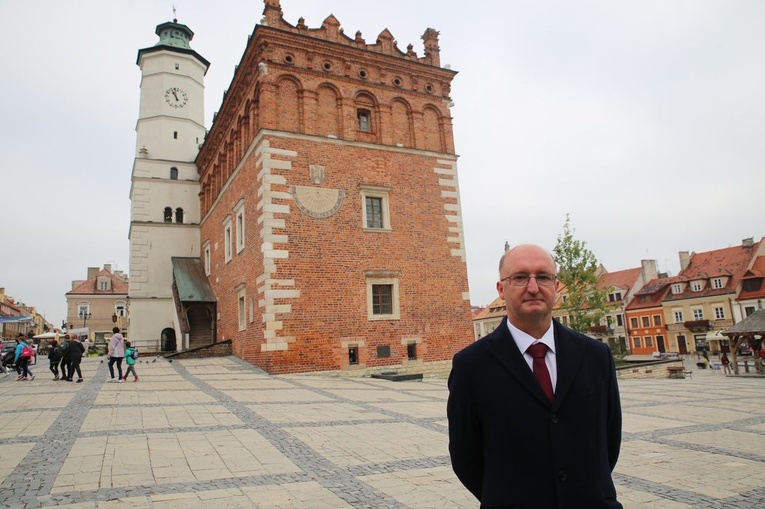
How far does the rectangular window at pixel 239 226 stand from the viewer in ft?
67.9

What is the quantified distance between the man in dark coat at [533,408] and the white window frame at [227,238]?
21219 mm

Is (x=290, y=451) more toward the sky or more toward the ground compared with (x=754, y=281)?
more toward the ground

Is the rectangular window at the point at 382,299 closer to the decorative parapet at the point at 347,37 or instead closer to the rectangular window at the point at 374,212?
the rectangular window at the point at 374,212

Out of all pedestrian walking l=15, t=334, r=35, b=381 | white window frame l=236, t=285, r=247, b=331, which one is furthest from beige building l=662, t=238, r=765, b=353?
pedestrian walking l=15, t=334, r=35, b=381

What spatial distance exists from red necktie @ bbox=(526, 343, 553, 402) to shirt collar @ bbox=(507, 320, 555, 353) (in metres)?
0.02

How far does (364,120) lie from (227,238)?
8.18m

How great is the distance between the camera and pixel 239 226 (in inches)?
837

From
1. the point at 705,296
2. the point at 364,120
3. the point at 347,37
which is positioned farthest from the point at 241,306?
the point at 705,296

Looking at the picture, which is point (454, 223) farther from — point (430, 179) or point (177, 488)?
point (177, 488)

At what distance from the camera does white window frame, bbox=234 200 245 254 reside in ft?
67.9

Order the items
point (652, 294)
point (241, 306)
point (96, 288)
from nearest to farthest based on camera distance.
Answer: point (241, 306) < point (652, 294) < point (96, 288)

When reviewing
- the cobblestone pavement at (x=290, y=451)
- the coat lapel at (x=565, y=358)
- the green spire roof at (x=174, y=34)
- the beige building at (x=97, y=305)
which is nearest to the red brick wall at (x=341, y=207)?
the cobblestone pavement at (x=290, y=451)

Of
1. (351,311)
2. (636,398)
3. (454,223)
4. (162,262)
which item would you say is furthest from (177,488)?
(162,262)

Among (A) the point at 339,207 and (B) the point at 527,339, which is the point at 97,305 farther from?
(B) the point at 527,339
